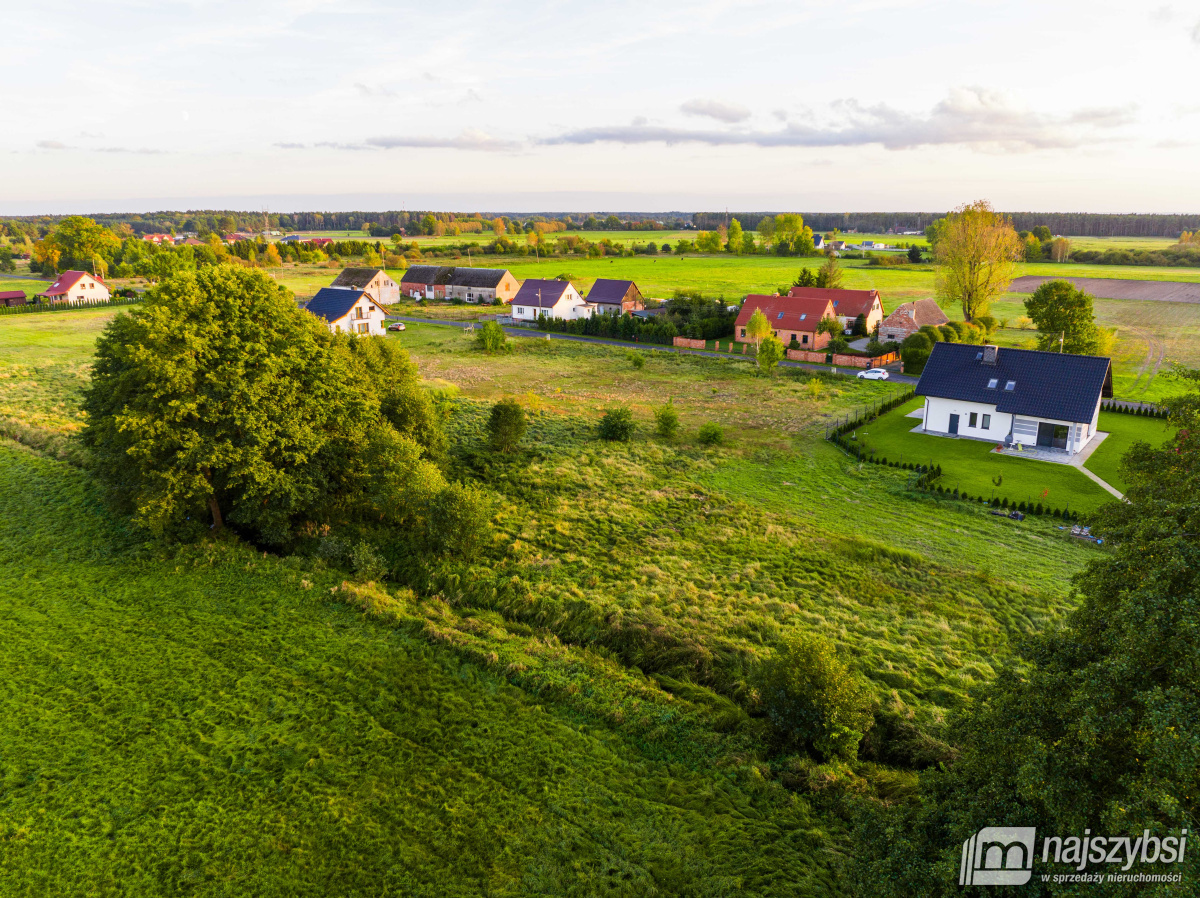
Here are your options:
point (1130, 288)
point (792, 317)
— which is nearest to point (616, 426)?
point (792, 317)

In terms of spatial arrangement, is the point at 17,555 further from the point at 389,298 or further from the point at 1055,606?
the point at 389,298

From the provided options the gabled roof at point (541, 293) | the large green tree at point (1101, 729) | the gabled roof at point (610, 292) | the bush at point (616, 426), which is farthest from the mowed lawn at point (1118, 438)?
the gabled roof at point (541, 293)

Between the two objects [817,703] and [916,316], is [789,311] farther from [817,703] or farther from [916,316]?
[817,703]

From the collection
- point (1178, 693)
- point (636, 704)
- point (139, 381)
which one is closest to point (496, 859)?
point (636, 704)

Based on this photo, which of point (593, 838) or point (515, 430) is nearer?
point (593, 838)

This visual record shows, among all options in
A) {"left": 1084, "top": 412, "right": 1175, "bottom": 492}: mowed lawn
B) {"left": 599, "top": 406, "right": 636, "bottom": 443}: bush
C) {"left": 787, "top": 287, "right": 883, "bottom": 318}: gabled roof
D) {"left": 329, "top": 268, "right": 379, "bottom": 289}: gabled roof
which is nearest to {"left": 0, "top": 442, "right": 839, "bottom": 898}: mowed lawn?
{"left": 599, "top": 406, "right": 636, "bottom": 443}: bush
